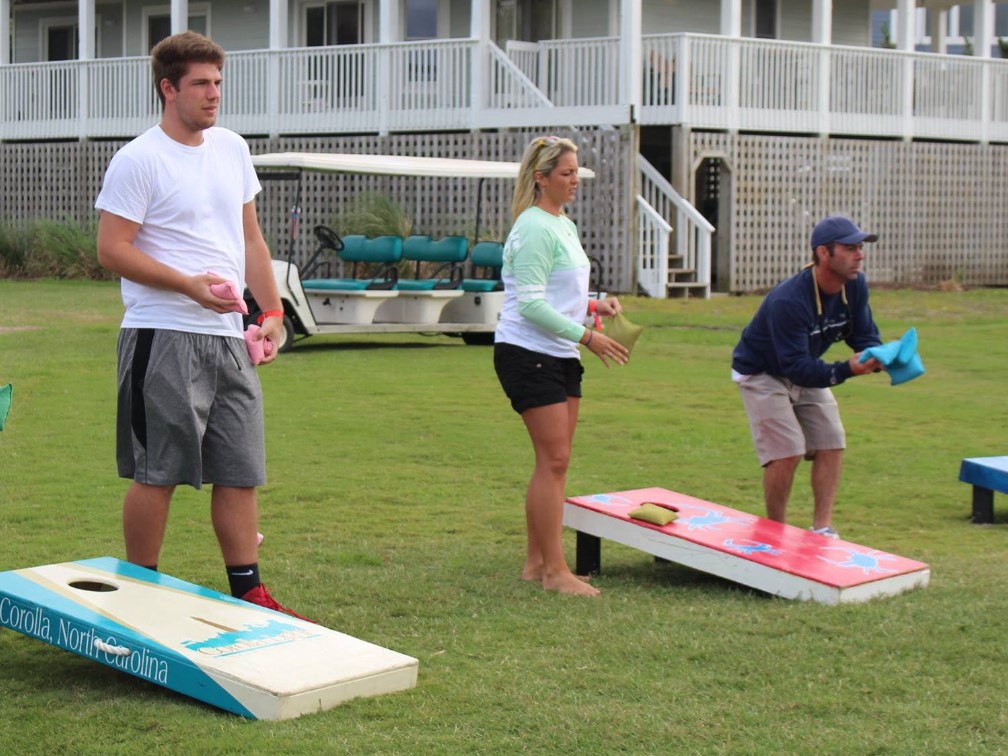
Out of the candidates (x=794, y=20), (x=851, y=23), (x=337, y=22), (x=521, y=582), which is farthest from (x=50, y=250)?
(x=521, y=582)

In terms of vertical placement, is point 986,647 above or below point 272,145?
below

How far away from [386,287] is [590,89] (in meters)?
9.69

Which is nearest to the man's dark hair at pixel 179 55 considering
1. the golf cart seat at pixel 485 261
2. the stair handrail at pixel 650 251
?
the golf cart seat at pixel 485 261

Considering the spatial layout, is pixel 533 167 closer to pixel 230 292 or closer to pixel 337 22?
pixel 230 292

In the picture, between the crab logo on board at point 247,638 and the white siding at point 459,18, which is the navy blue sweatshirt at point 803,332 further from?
the white siding at point 459,18

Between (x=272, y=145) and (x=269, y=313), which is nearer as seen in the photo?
(x=269, y=313)

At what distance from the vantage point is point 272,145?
Answer: 95.1 ft

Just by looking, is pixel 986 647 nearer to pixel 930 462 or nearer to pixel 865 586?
pixel 865 586

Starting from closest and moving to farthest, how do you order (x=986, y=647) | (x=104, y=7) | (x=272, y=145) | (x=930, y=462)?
(x=986, y=647) < (x=930, y=462) < (x=272, y=145) < (x=104, y=7)

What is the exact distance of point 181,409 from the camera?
5426mm

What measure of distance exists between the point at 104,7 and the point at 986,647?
32976 millimetres

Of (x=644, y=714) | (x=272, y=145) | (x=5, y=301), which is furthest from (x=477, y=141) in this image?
(x=644, y=714)

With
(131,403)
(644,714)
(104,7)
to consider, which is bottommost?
(644,714)

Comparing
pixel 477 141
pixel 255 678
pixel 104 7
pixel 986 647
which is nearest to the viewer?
pixel 255 678
